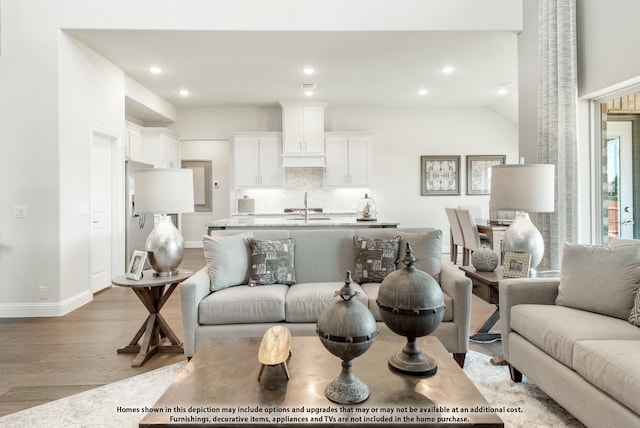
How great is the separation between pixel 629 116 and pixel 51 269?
17.7 ft

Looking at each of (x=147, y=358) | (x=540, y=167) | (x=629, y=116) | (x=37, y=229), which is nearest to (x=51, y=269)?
(x=37, y=229)

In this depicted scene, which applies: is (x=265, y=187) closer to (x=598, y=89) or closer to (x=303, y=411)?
(x=598, y=89)

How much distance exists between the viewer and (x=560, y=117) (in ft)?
11.0

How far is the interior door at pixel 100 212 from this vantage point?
4652 millimetres

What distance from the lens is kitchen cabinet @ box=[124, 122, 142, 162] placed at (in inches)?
244

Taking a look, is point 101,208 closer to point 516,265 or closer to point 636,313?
point 516,265

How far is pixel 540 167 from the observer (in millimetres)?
2678

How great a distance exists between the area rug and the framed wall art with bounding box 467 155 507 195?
223 inches

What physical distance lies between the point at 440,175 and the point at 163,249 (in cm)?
605

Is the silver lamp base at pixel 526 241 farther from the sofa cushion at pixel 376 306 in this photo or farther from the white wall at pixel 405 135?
the white wall at pixel 405 135

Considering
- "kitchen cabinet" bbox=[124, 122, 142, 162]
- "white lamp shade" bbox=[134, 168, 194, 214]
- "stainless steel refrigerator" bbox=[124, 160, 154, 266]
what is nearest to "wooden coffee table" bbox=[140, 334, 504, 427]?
"white lamp shade" bbox=[134, 168, 194, 214]

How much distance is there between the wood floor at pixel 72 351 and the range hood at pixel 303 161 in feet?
11.8

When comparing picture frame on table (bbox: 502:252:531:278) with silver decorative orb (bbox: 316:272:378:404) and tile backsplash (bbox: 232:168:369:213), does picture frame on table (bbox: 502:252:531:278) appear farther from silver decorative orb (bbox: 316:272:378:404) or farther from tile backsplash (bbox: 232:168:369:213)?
tile backsplash (bbox: 232:168:369:213)

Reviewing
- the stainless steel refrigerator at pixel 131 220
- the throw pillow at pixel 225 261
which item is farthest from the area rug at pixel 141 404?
the stainless steel refrigerator at pixel 131 220
